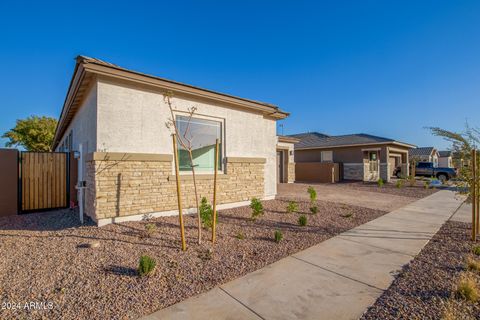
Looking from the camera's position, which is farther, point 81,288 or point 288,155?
point 288,155

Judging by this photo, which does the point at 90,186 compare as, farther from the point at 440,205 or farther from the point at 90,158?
the point at 440,205

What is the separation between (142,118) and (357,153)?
61.4 feet

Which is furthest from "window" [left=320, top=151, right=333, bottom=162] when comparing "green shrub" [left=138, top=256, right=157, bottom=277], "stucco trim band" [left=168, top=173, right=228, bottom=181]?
"green shrub" [left=138, top=256, right=157, bottom=277]

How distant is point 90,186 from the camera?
5.64 meters

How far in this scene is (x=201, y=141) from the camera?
7.06 m

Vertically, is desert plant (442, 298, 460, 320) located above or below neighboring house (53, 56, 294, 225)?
below

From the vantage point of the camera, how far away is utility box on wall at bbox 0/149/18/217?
6.41 metres

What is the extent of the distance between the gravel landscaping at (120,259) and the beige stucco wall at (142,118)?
2037mm

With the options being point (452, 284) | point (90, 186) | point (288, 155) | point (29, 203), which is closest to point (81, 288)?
point (90, 186)

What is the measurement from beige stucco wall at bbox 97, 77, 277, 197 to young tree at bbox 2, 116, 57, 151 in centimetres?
2674

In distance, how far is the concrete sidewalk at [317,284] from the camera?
2.46 metres

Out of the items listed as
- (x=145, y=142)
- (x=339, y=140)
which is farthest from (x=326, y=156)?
(x=145, y=142)

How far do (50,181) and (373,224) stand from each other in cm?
1008

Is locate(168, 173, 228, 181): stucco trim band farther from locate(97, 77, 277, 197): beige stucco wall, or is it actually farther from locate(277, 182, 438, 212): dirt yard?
locate(277, 182, 438, 212): dirt yard
